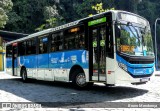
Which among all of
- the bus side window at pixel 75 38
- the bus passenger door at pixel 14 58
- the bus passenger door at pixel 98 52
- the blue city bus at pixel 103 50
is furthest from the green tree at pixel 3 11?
the bus passenger door at pixel 98 52

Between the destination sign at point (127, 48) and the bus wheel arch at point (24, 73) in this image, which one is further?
the bus wheel arch at point (24, 73)

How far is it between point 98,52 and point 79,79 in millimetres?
1889

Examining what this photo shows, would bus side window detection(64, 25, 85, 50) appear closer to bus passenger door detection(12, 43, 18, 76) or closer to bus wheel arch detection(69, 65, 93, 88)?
bus wheel arch detection(69, 65, 93, 88)

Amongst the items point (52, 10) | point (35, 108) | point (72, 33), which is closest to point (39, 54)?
point (72, 33)

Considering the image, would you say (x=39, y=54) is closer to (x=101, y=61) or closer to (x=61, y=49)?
(x=61, y=49)

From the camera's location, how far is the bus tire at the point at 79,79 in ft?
38.5

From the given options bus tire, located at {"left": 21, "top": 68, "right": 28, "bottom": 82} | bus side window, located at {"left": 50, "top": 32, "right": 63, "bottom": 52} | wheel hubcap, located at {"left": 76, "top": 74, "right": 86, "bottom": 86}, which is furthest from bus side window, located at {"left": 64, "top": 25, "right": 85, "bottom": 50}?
bus tire, located at {"left": 21, "top": 68, "right": 28, "bottom": 82}

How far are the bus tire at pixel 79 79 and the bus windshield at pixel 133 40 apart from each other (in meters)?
2.61

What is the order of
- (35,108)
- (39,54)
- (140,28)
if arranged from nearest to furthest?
(35,108) < (140,28) < (39,54)

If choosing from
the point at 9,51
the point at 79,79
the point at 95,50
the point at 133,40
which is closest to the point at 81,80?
the point at 79,79

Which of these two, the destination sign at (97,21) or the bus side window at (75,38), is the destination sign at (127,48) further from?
the bus side window at (75,38)

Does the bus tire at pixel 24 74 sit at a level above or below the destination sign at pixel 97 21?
below

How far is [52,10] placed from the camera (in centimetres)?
5109

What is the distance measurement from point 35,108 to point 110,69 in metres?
3.43
